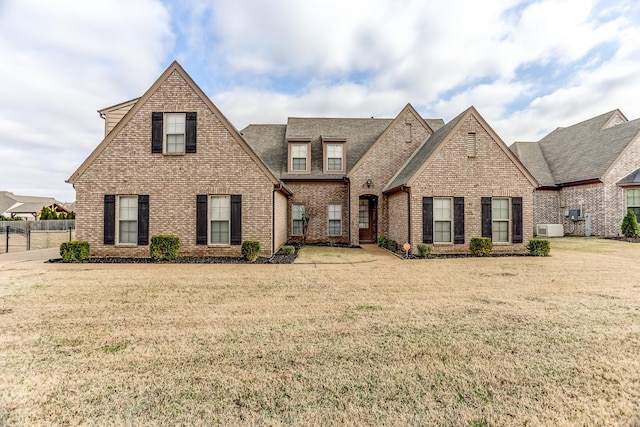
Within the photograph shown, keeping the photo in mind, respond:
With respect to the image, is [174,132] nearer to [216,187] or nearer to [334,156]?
[216,187]

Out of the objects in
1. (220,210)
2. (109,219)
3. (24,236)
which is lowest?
(24,236)

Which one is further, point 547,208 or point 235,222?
point 547,208

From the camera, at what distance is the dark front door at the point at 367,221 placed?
17.7m

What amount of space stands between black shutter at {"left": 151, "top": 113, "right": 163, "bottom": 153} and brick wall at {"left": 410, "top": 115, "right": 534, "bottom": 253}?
9930 millimetres

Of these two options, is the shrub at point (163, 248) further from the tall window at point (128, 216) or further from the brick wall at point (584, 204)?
the brick wall at point (584, 204)

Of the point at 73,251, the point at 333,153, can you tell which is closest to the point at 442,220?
the point at 333,153

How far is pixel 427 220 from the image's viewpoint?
12.6m

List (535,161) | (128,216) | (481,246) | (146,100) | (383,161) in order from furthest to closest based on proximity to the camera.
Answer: (535,161) < (383,161) < (481,246) < (128,216) < (146,100)

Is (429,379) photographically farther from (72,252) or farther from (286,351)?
(72,252)

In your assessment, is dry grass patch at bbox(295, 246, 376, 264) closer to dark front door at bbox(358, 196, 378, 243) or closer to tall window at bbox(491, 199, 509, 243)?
dark front door at bbox(358, 196, 378, 243)

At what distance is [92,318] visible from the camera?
16.6 feet

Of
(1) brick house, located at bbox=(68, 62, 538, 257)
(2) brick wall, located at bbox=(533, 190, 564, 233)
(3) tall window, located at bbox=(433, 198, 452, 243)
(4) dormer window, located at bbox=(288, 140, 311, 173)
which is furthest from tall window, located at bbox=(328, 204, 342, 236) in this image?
(2) brick wall, located at bbox=(533, 190, 564, 233)

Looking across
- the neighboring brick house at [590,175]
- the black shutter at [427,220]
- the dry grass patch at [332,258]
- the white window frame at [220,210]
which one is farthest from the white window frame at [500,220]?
the white window frame at [220,210]

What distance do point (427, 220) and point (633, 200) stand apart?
15074 mm
